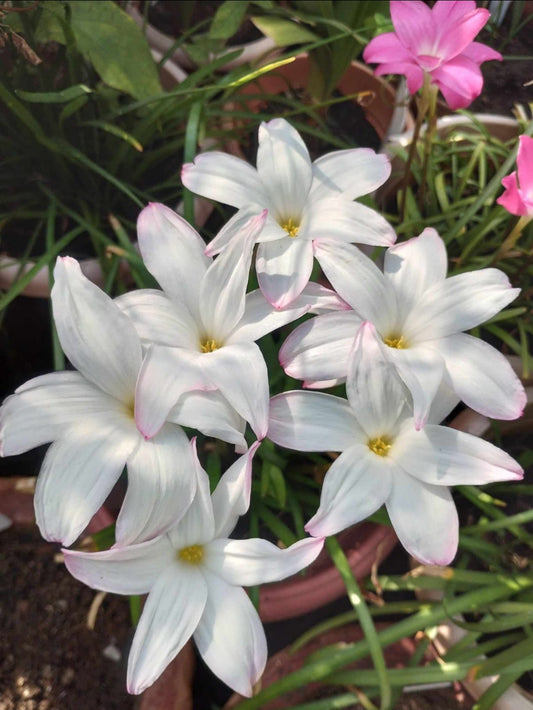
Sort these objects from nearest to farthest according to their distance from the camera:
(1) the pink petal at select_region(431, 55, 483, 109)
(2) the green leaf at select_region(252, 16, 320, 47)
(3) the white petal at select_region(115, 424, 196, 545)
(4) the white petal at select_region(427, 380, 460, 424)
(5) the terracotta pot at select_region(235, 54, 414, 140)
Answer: (3) the white petal at select_region(115, 424, 196, 545) < (4) the white petal at select_region(427, 380, 460, 424) < (1) the pink petal at select_region(431, 55, 483, 109) < (2) the green leaf at select_region(252, 16, 320, 47) < (5) the terracotta pot at select_region(235, 54, 414, 140)

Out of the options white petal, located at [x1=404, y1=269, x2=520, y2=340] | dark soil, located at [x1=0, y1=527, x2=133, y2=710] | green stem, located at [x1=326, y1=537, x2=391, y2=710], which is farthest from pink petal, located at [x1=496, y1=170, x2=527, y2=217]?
dark soil, located at [x1=0, y1=527, x2=133, y2=710]

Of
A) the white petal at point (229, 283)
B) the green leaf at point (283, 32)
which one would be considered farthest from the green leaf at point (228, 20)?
the white petal at point (229, 283)

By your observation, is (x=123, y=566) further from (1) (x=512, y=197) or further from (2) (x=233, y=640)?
(1) (x=512, y=197)

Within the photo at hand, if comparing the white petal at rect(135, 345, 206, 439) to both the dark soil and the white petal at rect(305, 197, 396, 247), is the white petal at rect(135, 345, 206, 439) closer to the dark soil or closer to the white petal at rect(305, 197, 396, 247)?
the white petal at rect(305, 197, 396, 247)

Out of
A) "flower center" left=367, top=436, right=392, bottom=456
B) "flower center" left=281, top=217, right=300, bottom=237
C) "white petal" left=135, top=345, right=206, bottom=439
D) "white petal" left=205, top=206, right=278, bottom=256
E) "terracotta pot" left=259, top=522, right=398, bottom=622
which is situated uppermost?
"white petal" left=205, top=206, right=278, bottom=256

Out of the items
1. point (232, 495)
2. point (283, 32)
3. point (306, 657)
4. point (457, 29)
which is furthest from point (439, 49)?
point (306, 657)

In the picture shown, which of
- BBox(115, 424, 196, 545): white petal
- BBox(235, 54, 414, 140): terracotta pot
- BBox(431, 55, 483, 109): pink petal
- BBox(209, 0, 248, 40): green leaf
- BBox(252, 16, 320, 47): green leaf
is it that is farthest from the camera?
BBox(235, 54, 414, 140): terracotta pot

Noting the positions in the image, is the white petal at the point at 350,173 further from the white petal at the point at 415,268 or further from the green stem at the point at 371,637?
the green stem at the point at 371,637
